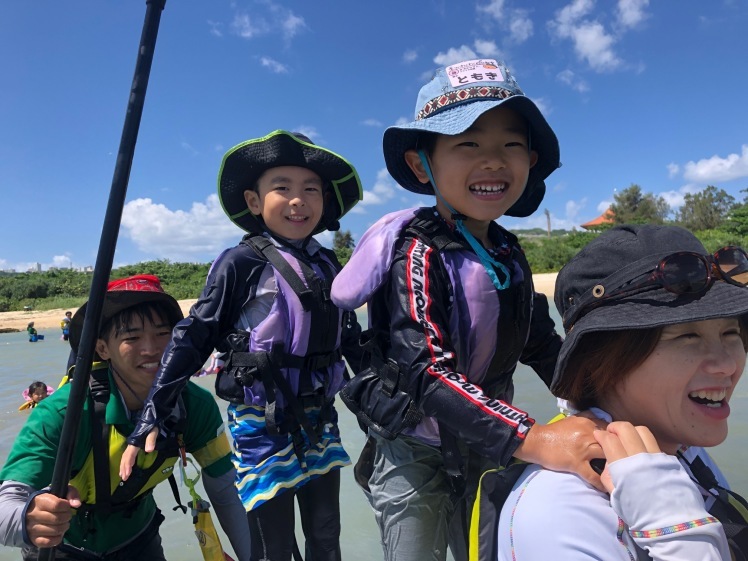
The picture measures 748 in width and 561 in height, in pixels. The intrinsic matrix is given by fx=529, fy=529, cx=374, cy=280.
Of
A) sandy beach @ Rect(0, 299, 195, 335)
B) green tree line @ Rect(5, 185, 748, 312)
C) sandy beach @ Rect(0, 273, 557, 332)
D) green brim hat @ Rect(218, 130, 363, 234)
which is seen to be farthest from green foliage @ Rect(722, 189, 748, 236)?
green brim hat @ Rect(218, 130, 363, 234)

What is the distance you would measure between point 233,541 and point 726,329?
2.05 metres

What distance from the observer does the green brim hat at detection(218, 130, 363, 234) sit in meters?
2.27

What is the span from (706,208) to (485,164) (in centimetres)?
4178

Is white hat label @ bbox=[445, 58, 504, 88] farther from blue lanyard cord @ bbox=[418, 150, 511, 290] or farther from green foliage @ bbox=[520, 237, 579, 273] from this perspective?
green foliage @ bbox=[520, 237, 579, 273]

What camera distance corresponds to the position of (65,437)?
5.04ft

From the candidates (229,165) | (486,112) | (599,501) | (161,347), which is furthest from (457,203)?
(161,347)

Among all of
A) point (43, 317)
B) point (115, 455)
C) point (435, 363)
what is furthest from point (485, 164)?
point (43, 317)

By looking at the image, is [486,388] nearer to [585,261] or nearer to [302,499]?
[585,261]

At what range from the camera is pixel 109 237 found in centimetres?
141

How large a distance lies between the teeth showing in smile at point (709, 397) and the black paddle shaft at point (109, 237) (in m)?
1.39

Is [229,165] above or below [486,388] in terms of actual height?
above

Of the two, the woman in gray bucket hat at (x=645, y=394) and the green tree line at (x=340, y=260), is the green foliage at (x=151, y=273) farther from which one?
the woman in gray bucket hat at (x=645, y=394)

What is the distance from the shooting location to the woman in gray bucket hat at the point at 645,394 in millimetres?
792

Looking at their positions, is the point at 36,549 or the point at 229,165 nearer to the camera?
the point at 36,549
